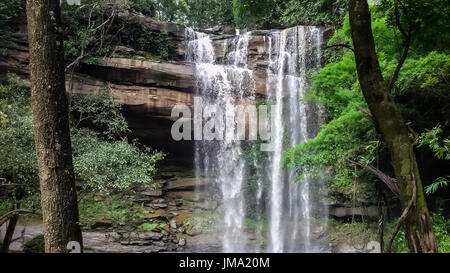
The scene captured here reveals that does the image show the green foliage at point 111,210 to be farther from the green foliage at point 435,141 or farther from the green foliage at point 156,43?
the green foliage at point 435,141

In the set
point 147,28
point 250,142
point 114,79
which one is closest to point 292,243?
point 250,142

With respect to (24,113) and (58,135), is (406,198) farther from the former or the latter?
(24,113)

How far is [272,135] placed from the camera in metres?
15.8

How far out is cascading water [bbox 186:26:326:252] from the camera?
15141 mm

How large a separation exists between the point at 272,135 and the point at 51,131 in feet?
43.8

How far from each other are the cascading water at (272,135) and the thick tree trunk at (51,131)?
1245 centimetres

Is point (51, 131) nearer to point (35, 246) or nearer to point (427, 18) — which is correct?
point (427, 18)

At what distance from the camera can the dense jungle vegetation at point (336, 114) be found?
4926mm

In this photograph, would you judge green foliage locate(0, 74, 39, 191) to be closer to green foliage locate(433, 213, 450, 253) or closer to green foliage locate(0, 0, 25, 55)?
green foliage locate(0, 0, 25, 55)

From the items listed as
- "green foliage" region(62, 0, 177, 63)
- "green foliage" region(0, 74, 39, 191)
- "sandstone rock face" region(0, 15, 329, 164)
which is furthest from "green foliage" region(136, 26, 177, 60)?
"green foliage" region(0, 74, 39, 191)

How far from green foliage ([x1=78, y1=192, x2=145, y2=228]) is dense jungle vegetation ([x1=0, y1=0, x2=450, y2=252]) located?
12cm

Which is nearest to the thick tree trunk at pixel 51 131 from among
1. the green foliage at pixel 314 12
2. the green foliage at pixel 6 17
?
the green foliage at pixel 6 17

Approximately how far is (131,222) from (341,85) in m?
10.3

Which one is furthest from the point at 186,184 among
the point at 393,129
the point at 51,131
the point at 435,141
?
the point at 393,129
